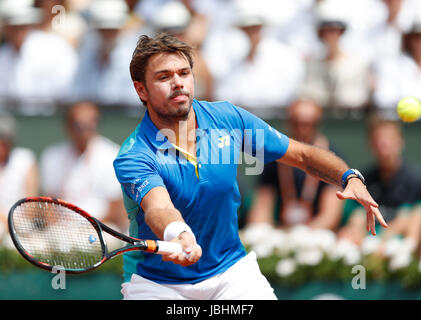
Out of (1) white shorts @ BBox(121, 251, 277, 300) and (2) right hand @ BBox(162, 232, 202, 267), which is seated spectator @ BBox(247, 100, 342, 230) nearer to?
(1) white shorts @ BBox(121, 251, 277, 300)

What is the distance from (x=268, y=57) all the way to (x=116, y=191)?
2054mm

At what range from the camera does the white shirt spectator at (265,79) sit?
7398mm

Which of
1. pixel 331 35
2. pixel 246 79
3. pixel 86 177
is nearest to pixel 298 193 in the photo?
pixel 246 79

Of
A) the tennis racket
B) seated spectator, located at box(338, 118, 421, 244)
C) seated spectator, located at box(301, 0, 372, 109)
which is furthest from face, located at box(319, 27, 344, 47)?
the tennis racket

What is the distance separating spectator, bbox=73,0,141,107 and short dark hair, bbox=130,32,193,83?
3319 mm

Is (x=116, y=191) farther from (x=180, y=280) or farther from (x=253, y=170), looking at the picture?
(x=180, y=280)

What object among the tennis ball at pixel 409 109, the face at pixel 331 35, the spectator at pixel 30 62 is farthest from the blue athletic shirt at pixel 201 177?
the spectator at pixel 30 62

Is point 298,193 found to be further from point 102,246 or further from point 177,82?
point 102,246

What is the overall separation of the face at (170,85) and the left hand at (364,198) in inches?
38.3

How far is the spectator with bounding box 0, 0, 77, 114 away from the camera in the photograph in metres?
7.74

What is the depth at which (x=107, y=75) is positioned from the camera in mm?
7734

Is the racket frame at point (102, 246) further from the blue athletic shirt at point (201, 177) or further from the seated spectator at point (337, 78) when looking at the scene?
the seated spectator at point (337, 78)

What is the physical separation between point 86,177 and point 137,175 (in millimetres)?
3252
